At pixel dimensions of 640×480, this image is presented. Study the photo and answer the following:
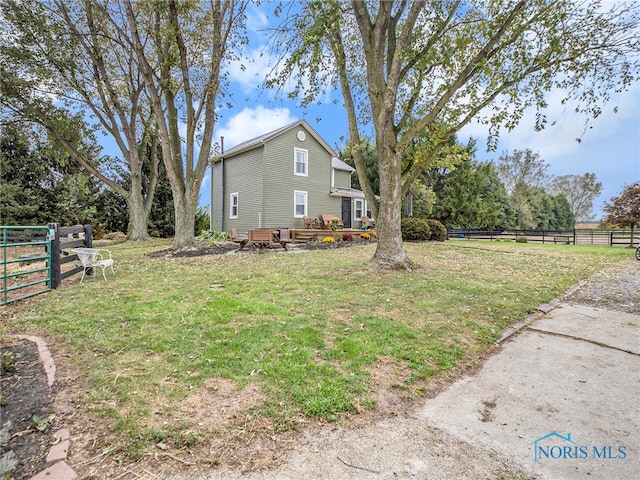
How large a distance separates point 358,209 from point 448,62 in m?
14.2

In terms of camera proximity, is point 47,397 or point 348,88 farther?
point 348,88

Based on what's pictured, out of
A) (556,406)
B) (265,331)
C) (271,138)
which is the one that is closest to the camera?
(556,406)

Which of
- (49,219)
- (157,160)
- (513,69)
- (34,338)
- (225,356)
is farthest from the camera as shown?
(157,160)

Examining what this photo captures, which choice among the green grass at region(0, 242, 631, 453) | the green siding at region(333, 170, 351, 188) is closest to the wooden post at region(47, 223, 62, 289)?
the green grass at region(0, 242, 631, 453)

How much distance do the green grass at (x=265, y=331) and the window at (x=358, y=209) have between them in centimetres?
1406

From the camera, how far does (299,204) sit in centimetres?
1814

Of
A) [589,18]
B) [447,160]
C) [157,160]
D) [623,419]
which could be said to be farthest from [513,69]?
[157,160]

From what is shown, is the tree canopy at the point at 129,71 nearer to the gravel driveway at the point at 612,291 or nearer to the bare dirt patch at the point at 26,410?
the bare dirt patch at the point at 26,410

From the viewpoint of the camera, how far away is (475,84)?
823 cm

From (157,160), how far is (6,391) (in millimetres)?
18694

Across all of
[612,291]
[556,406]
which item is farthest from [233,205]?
[556,406]

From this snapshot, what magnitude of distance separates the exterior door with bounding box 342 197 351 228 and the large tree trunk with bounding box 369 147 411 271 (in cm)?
1285

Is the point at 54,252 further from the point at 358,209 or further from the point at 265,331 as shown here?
the point at 358,209

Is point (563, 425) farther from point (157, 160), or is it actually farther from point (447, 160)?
point (157, 160)
